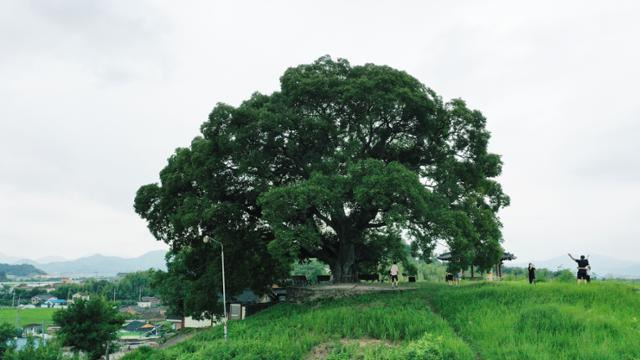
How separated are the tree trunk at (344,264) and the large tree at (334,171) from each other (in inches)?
2.6

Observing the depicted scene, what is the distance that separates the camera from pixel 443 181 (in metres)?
28.5

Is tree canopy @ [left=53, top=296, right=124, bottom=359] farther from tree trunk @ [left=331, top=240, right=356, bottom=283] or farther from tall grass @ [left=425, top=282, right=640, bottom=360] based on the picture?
tall grass @ [left=425, top=282, right=640, bottom=360]

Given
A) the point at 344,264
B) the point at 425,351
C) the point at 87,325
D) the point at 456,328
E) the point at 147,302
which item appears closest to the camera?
the point at 425,351

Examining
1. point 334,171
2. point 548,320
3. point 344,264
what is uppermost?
point 334,171

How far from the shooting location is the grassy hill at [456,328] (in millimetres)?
16375

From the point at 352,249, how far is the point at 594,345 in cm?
1654

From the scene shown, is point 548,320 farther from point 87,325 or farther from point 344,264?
point 87,325

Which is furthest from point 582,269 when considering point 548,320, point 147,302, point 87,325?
point 147,302

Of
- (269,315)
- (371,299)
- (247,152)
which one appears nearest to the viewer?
(371,299)

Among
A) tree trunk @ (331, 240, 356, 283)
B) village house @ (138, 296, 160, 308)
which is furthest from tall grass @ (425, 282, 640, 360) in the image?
village house @ (138, 296, 160, 308)

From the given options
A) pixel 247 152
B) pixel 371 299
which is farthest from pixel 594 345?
pixel 247 152

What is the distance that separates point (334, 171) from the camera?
87.4 feet

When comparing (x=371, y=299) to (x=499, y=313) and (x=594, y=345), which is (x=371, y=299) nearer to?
(x=499, y=313)

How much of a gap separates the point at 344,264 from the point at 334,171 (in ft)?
23.3
